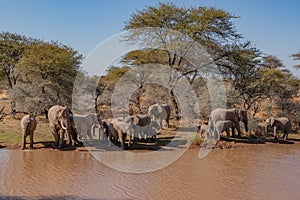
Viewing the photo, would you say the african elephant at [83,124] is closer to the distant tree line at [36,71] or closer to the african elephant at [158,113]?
the african elephant at [158,113]

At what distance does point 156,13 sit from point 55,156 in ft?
35.2

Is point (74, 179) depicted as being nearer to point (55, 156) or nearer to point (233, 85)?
point (55, 156)

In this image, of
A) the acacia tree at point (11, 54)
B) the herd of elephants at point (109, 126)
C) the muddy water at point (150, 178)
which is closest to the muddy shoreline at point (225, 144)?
the herd of elephants at point (109, 126)

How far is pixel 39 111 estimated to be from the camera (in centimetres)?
2023

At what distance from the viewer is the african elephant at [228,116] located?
16.0m

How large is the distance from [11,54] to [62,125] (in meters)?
12.2

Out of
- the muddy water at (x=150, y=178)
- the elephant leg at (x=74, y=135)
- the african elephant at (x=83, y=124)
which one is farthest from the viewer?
the african elephant at (x=83, y=124)

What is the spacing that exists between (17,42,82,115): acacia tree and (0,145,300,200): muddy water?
323 inches

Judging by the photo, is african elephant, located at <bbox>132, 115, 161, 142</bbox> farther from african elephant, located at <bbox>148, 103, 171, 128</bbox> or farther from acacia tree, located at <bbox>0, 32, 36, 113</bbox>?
acacia tree, located at <bbox>0, 32, 36, 113</bbox>

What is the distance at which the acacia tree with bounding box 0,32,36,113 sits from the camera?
2252 centimetres

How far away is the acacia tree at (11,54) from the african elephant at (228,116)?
12.9 metres

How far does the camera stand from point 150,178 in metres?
9.45

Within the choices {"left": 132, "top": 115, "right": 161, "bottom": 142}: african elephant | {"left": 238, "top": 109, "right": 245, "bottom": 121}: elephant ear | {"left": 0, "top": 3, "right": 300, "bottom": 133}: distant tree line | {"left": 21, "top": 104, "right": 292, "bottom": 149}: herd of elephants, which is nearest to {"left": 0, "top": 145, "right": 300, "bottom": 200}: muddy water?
{"left": 21, "top": 104, "right": 292, "bottom": 149}: herd of elephants

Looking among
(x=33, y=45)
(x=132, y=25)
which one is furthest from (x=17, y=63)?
(x=132, y=25)
